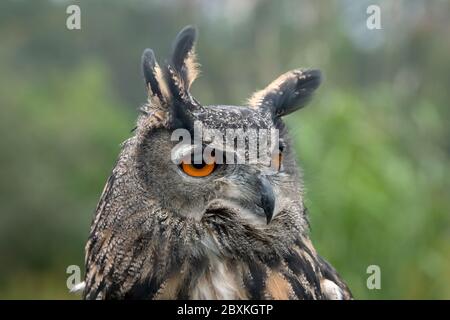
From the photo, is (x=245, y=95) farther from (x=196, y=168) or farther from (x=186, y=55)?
(x=196, y=168)

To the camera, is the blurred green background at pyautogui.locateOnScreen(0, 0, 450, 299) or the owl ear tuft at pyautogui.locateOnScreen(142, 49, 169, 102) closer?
the owl ear tuft at pyautogui.locateOnScreen(142, 49, 169, 102)

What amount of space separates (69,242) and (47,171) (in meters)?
1.02

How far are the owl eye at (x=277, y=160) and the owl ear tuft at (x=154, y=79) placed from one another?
376mm

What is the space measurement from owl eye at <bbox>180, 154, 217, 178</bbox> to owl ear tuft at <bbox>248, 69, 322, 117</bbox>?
12.4 inches

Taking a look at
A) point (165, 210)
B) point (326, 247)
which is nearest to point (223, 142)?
point (165, 210)

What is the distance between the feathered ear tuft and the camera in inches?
78.2

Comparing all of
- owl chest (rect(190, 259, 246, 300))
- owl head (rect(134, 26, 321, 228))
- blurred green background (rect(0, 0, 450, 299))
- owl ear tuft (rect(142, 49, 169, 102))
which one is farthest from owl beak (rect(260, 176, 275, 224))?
blurred green background (rect(0, 0, 450, 299))

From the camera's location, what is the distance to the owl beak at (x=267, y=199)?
1.80 m

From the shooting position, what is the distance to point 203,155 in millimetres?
1808

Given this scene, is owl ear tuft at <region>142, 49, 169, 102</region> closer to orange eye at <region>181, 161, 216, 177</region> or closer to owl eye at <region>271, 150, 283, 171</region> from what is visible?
orange eye at <region>181, 161, 216, 177</region>

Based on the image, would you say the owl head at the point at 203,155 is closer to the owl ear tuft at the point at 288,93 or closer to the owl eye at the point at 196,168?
the owl eye at the point at 196,168

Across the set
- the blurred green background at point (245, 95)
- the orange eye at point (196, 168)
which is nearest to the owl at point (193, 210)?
the orange eye at point (196, 168)

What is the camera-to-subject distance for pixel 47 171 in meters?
8.38
